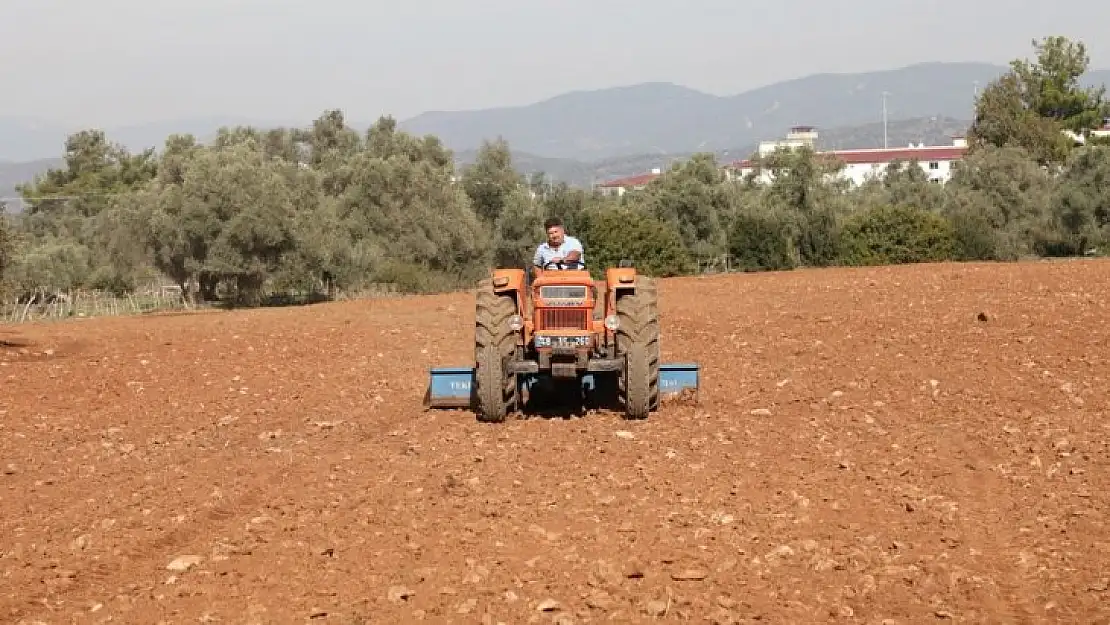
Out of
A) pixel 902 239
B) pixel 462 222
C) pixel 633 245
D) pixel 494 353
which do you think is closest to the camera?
pixel 494 353

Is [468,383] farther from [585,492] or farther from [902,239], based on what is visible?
[902,239]

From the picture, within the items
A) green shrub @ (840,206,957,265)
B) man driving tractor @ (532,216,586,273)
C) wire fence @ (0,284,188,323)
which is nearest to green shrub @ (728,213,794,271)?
green shrub @ (840,206,957,265)

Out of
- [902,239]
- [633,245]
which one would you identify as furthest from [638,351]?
[902,239]

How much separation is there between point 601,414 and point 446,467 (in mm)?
2842

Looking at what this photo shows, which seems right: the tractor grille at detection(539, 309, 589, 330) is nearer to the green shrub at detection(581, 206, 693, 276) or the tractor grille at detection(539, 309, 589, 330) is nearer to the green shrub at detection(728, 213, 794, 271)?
the green shrub at detection(581, 206, 693, 276)

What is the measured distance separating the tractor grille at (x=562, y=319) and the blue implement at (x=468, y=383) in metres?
0.87

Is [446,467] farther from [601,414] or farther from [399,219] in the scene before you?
[399,219]

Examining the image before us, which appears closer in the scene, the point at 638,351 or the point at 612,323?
the point at 638,351

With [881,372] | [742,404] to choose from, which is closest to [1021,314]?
[881,372]

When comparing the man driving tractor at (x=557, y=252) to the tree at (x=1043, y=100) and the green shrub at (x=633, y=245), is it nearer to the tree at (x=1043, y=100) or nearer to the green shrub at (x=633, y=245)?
the green shrub at (x=633, y=245)

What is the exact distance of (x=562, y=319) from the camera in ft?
39.7

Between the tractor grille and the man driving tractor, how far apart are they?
66 cm

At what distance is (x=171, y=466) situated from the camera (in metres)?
11.0

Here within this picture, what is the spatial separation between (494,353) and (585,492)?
114 inches
